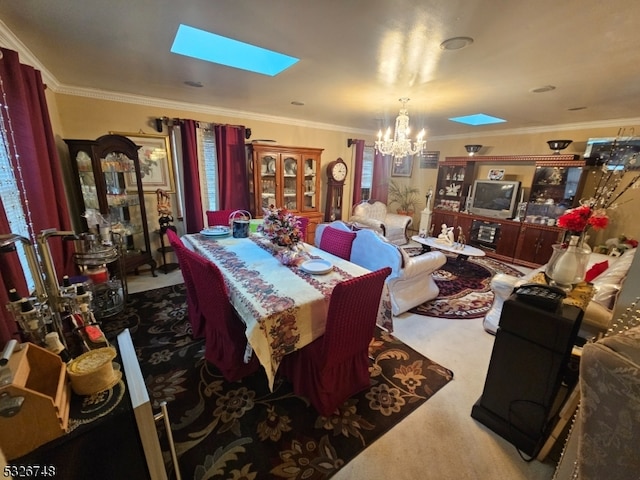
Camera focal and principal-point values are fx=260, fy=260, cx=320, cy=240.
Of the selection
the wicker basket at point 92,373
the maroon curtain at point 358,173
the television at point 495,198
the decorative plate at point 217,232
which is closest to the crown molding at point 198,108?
the maroon curtain at point 358,173

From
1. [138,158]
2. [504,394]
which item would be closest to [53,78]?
[138,158]

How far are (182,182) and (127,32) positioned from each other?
223cm

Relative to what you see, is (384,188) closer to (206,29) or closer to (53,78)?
(206,29)

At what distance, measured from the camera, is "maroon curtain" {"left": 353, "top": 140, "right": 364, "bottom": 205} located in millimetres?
5344

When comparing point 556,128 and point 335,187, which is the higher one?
point 556,128

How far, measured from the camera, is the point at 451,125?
463 centimetres

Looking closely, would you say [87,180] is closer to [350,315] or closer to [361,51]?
[361,51]

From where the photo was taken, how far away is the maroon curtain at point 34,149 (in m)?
1.71

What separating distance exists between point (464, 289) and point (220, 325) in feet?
10.1

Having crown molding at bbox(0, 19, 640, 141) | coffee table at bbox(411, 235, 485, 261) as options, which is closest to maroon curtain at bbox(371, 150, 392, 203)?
crown molding at bbox(0, 19, 640, 141)

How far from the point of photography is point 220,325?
1.74m

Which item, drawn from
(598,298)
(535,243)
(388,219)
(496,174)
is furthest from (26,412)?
(496,174)

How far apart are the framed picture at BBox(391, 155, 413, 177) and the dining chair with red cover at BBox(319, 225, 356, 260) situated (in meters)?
4.59

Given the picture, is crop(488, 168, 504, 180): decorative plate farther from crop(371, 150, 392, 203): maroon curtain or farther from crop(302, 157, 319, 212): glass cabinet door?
crop(302, 157, 319, 212): glass cabinet door
